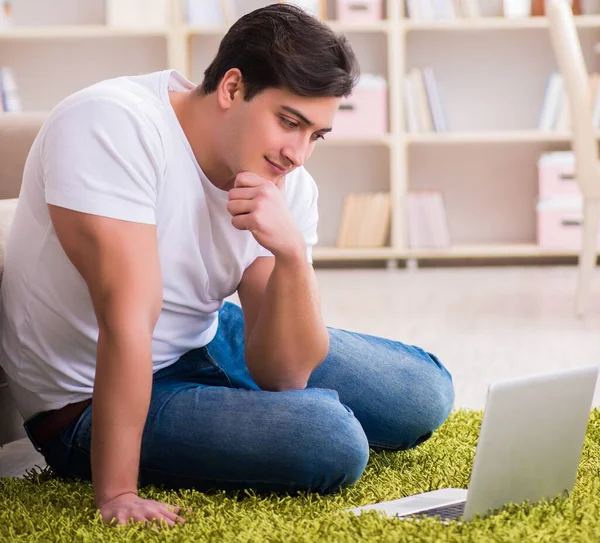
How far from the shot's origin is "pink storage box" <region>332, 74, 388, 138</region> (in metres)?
4.14

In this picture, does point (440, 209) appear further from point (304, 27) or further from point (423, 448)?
point (304, 27)

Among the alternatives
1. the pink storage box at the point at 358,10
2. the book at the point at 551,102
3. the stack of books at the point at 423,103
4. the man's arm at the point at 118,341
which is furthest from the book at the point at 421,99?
the man's arm at the point at 118,341

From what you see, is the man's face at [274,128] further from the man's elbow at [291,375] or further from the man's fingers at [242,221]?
the man's elbow at [291,375]

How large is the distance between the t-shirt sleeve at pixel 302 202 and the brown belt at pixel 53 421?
32 centimetres

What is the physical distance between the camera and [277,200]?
1.31 meters

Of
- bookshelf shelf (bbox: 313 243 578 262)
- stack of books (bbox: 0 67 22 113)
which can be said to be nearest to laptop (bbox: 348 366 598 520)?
bookshelf shelf (bbox: 313 243 578 262)

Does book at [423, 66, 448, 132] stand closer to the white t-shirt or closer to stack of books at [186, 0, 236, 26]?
stack of books at [186, 0, 236, 26]

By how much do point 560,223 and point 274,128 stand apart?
9.86 feet

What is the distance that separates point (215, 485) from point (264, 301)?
240mm

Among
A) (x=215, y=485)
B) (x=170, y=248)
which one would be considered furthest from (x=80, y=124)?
(x=215, y=485)

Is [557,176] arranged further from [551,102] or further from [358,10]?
[358,10]

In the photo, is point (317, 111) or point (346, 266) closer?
point (317, 111)

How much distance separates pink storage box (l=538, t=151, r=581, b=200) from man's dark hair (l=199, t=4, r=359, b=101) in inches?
115

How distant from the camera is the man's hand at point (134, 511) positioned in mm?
1146
